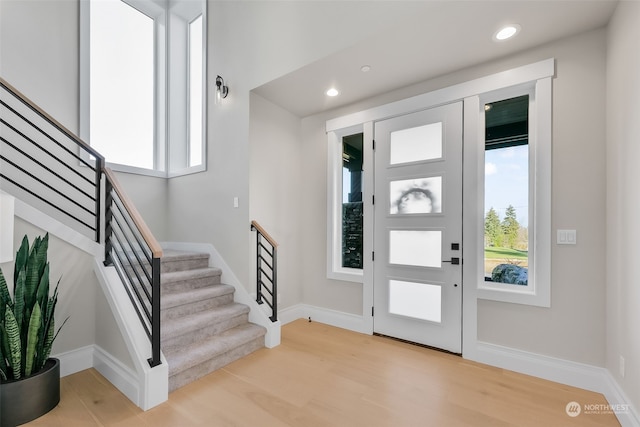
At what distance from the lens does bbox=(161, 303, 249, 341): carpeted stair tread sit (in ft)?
7.45

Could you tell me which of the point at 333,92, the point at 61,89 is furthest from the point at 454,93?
the point at 61,89

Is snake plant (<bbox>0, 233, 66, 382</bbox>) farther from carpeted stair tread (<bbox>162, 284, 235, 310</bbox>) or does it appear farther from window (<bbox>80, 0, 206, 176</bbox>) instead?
window (<bbox>80, 0, 206, 176</bbox>)

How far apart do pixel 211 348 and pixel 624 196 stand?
3118 millimetres

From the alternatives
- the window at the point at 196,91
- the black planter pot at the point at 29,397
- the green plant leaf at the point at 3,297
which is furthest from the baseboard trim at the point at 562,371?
the window at the point at 196,91

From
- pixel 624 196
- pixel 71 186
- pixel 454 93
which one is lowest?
pixel 624 196

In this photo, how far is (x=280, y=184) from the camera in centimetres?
344

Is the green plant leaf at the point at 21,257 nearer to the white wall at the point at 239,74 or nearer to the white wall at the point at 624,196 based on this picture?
the white wall at the point at 239,74

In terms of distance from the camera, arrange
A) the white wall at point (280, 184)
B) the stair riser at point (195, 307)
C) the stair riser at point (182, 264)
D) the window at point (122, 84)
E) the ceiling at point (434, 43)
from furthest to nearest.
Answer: the window at point (122, 84), the white wall at point (280, 184), the stair riser at point (182, 264), the stair riser at point (195, 307), the ceiling at point (434, 43)

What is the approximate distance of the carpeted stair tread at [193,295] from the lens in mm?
2497

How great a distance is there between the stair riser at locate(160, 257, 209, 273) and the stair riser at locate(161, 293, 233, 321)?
553mm

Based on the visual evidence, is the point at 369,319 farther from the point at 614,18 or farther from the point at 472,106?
the point at 614,18

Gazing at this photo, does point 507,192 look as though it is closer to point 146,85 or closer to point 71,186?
point 71,186

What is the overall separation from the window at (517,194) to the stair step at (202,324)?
2.33 metres

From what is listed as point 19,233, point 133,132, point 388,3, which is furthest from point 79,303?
point 388,3
